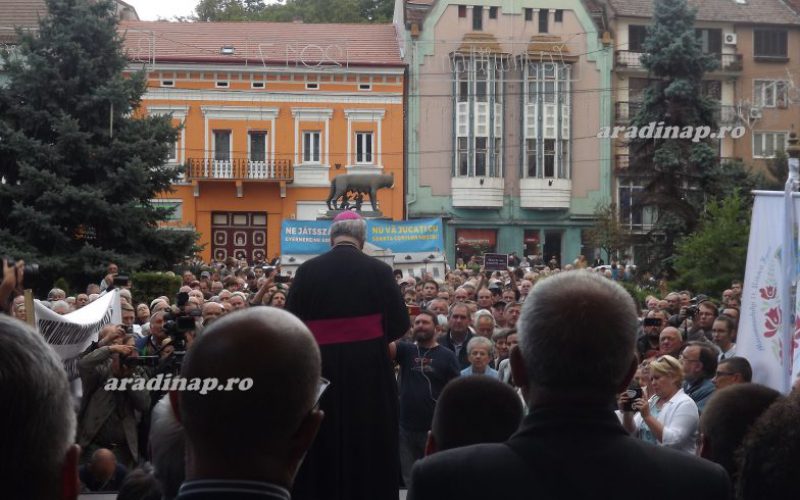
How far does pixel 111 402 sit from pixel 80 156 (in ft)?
60.0

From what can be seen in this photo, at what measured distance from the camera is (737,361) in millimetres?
7941

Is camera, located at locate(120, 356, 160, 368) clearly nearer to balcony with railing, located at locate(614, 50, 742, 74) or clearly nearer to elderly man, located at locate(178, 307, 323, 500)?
elderly man, located at locate(178, 307, 323, 500)

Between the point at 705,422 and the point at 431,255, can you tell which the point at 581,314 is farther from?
the point at 431,255

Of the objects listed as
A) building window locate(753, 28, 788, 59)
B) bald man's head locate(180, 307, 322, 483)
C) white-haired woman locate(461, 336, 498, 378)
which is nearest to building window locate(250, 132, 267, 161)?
building window locate(753, 28, 788, 59)

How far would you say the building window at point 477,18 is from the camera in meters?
49.3

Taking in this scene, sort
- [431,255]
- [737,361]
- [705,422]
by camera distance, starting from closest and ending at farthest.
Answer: [705,422] → [737,361] → [431,255]

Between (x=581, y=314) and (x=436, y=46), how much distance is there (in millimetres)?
46860

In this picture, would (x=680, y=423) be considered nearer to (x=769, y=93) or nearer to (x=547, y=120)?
(x=547, y=120)

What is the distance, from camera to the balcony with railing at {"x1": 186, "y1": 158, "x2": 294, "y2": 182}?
48.5m

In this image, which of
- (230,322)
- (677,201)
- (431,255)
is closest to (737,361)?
(230,322)

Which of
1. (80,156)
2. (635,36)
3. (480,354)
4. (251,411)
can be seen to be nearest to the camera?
(251,411)

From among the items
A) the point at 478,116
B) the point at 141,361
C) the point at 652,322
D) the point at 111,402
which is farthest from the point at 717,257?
the point at 478,116

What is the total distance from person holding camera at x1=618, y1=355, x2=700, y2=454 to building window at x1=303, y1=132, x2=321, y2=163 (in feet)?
137

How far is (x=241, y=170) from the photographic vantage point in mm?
48969
